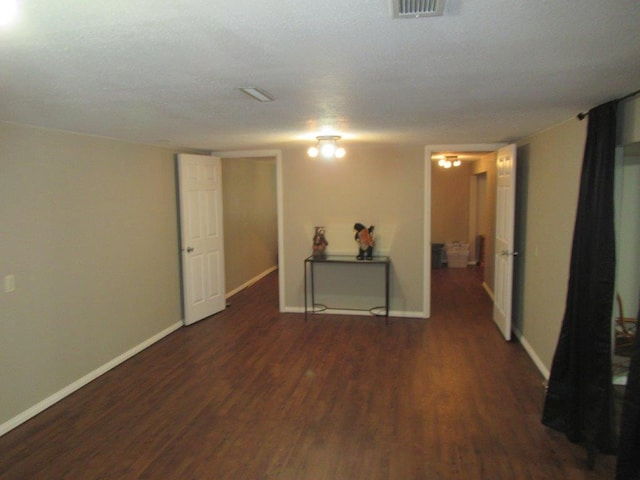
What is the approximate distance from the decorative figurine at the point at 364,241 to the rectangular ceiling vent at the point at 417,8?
438 cm

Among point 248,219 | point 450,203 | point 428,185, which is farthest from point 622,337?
point 450,203

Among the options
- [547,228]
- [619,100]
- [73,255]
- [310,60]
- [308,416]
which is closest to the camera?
[310,60]

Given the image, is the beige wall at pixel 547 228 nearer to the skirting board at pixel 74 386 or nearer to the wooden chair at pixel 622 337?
the wooden chair at pixel 622 337

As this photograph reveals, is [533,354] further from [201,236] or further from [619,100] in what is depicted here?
[201,236]

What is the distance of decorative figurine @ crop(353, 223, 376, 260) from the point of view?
560 cm

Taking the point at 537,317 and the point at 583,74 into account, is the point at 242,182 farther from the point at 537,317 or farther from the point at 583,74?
the point at 583,74

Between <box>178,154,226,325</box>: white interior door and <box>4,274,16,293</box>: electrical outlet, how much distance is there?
7.34 feet

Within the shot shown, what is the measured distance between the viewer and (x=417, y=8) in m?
1.23

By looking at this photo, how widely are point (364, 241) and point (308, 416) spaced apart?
2.73 m

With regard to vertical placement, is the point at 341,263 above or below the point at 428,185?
below

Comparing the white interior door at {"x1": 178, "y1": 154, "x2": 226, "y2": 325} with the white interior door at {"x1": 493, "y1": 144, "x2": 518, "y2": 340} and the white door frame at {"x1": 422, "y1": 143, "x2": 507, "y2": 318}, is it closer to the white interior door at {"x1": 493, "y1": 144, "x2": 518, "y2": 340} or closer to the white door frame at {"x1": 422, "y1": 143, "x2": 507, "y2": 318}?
the white door frame at {"x1": 422, "y1": 143, "x2": 507, "y2": 318}

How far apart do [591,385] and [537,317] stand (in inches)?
61.0

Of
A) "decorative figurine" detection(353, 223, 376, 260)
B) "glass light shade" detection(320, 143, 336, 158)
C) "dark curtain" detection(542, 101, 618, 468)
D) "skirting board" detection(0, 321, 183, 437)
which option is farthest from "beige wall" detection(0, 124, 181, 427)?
"dark curtain" detection(542, 101, 618, 468)

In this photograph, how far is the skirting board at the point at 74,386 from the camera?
3.18 meters
